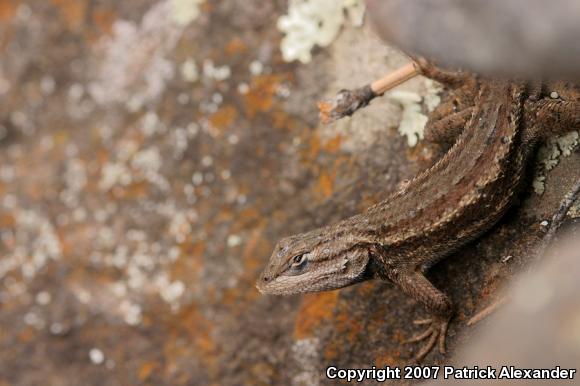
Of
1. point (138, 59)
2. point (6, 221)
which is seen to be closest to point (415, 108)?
point (138, 59)

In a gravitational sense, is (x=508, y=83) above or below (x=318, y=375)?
above

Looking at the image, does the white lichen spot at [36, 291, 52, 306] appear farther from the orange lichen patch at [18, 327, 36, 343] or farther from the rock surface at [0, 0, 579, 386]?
the orange lichen patch at [18, 327, 36, 343]

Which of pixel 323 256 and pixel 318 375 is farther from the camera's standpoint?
pixel 318 375

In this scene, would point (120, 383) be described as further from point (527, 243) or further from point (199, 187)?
point (527, 243)

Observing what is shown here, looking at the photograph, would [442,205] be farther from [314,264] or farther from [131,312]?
[131,312]

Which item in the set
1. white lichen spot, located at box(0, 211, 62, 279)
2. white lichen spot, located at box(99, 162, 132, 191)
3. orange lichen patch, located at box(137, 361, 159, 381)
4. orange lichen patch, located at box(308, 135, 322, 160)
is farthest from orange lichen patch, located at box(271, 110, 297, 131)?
white lichen spot, located at box(0, 211, 62, 279)

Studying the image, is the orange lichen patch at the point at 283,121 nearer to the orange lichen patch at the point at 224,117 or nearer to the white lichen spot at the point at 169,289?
the orange lichen patch at the point at 224,117

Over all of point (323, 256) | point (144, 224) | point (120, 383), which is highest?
point (323, 256)

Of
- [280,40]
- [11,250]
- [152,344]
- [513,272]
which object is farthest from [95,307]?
[513,272]
